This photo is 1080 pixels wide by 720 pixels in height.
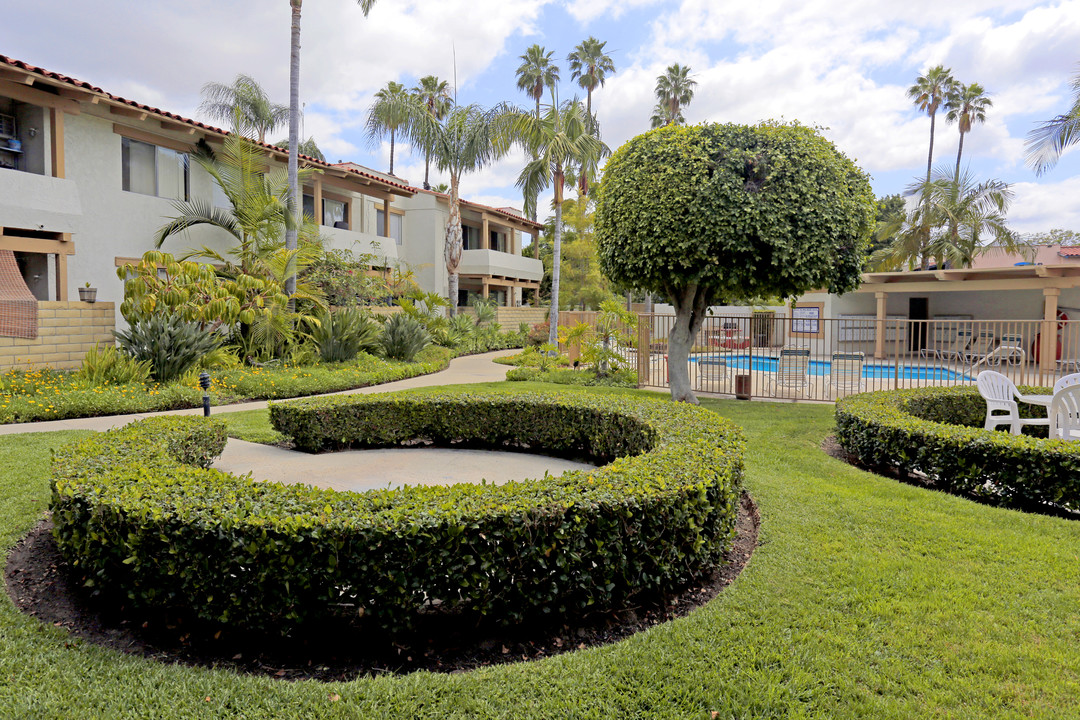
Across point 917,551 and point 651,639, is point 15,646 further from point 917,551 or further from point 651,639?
point 917,551

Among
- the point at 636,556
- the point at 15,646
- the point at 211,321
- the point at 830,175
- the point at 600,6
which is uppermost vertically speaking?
the point at 600,6

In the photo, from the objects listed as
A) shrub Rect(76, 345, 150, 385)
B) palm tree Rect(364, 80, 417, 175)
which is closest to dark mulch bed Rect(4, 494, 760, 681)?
shrub Rect(76, 345, 150, 385)

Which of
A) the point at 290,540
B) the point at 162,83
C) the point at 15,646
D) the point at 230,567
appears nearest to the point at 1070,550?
the point at 290,540

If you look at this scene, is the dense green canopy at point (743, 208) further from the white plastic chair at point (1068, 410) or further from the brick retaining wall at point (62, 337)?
the brick retaining wall at point (62, 337)

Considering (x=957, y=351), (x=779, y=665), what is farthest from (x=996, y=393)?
(x=957, y=351)

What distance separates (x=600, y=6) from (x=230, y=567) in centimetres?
999

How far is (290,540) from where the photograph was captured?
318cm

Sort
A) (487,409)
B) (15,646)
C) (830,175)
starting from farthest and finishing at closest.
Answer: (830,175) → (487,409) → (15,646)

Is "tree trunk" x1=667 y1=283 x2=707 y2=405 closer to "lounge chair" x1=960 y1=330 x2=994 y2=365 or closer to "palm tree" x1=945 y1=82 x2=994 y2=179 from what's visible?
"lounge chair" x1=960 y1=330 x2=994 y2=365

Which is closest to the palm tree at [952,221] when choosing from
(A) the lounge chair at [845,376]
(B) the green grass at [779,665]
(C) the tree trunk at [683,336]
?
(A) the lounge chair at [845,376]

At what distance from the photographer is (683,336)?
37.6 ft

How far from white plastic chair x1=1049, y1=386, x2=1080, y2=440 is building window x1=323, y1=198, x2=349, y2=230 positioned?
20833 millimetres

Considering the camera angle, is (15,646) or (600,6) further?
(600,6)

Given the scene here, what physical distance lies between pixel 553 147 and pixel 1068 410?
15.8m
